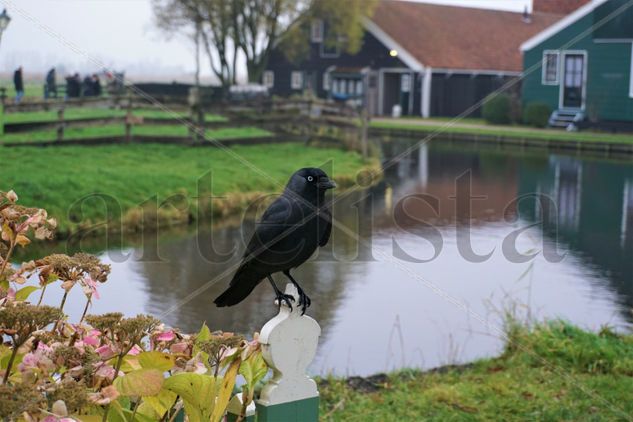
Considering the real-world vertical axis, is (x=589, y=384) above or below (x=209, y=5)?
below

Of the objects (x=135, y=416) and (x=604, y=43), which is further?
(x=604, y=43)

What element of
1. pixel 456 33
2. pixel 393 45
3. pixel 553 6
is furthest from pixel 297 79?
pixel 553 6

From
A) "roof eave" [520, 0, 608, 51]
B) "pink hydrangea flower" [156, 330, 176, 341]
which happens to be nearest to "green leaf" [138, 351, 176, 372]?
"pink hydrangea flower" [156, 330, 176, 341]

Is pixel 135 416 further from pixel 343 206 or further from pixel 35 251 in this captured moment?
pixel 343 206

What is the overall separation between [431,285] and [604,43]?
21.4 metres

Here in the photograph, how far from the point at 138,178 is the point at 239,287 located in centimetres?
1151

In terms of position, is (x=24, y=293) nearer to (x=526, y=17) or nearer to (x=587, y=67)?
(x=587, y=67)

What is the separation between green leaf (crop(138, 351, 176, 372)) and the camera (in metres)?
2.56

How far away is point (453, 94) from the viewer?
35.2 metres

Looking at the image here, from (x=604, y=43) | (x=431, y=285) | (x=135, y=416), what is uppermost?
(x=604, y=43)

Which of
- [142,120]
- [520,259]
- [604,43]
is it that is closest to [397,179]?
[142,120]

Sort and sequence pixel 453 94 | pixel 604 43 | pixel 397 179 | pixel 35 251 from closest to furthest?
pixel 35 251 < pixel 397 179 < pixel 604 43 < pixel 453 94

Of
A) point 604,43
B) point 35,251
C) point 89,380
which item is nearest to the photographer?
point 89,380

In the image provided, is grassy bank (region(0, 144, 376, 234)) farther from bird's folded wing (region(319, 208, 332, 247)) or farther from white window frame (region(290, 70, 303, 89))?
white window frame (region(290, 70, 303, 89))
